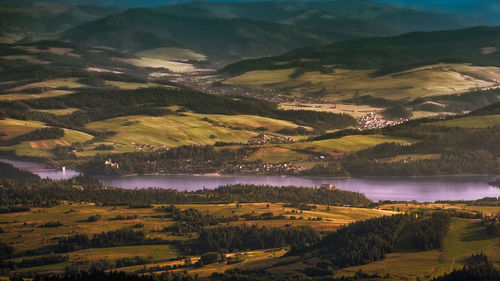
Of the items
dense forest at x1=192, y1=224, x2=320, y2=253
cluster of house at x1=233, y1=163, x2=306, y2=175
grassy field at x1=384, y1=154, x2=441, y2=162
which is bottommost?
dense forest at x1=192, y1=224, x2=320, y2=253

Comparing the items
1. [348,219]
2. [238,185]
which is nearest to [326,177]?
[238,185]

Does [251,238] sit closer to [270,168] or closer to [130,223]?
[130,223]

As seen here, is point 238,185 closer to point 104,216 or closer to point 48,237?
point 104,216

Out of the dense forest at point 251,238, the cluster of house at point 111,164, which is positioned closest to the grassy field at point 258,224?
the dense forest at point 251,238

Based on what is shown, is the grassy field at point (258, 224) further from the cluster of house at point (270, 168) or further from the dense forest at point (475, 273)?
the cluster of house at point (270, 168)

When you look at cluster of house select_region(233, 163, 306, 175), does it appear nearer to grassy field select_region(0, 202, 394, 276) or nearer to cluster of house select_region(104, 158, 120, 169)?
cluster of house select_region(104, 158, 120, 169)

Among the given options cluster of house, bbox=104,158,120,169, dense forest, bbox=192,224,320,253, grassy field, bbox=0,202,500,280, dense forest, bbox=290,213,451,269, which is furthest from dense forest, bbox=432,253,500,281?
cluster of house, bbox=104,158,120,169

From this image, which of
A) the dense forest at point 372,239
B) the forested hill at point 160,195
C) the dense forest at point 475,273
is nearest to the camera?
the dense forest at point 475,273

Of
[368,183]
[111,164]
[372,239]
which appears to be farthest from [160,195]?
[372,239]
